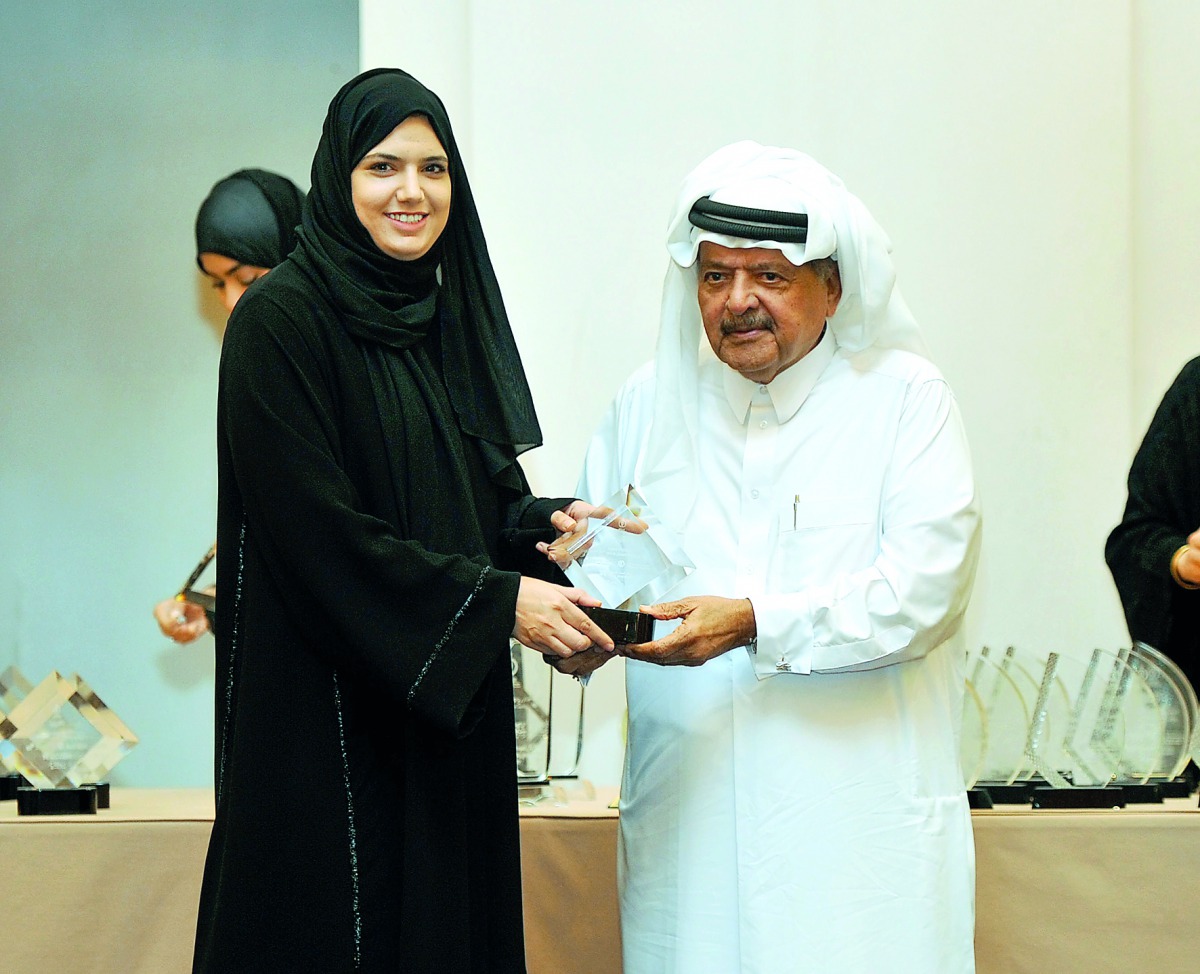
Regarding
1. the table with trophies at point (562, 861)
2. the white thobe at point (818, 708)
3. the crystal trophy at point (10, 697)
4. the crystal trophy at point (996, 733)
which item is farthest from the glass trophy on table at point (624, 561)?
the crystal trophy at point (10, 697)

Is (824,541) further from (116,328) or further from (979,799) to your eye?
(116,328)

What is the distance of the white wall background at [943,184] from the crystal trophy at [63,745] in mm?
1502

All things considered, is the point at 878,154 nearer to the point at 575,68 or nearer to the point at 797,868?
the point at 575,68

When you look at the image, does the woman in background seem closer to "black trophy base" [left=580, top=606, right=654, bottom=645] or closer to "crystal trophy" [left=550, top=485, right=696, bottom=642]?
"crystal trophy" [left=550, top=485, right=696, bottom=642]

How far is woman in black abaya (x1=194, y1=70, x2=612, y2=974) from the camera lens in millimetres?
2043

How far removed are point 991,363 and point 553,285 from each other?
1419mm

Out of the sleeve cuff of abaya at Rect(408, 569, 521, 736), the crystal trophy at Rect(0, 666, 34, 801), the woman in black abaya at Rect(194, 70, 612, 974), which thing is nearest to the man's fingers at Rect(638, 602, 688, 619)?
the woman in black abaya at Rect(194, 70, 612, 974)

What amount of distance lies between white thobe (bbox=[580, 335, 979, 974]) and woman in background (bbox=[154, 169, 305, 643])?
187 cm

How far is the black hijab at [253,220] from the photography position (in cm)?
394

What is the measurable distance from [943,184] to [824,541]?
2124 millimetres

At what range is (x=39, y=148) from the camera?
15.6 ft

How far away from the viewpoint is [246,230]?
3.97 meters

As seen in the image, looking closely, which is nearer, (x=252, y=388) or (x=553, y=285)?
(x=252, y=388)

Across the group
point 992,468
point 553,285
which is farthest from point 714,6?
point 992,468
